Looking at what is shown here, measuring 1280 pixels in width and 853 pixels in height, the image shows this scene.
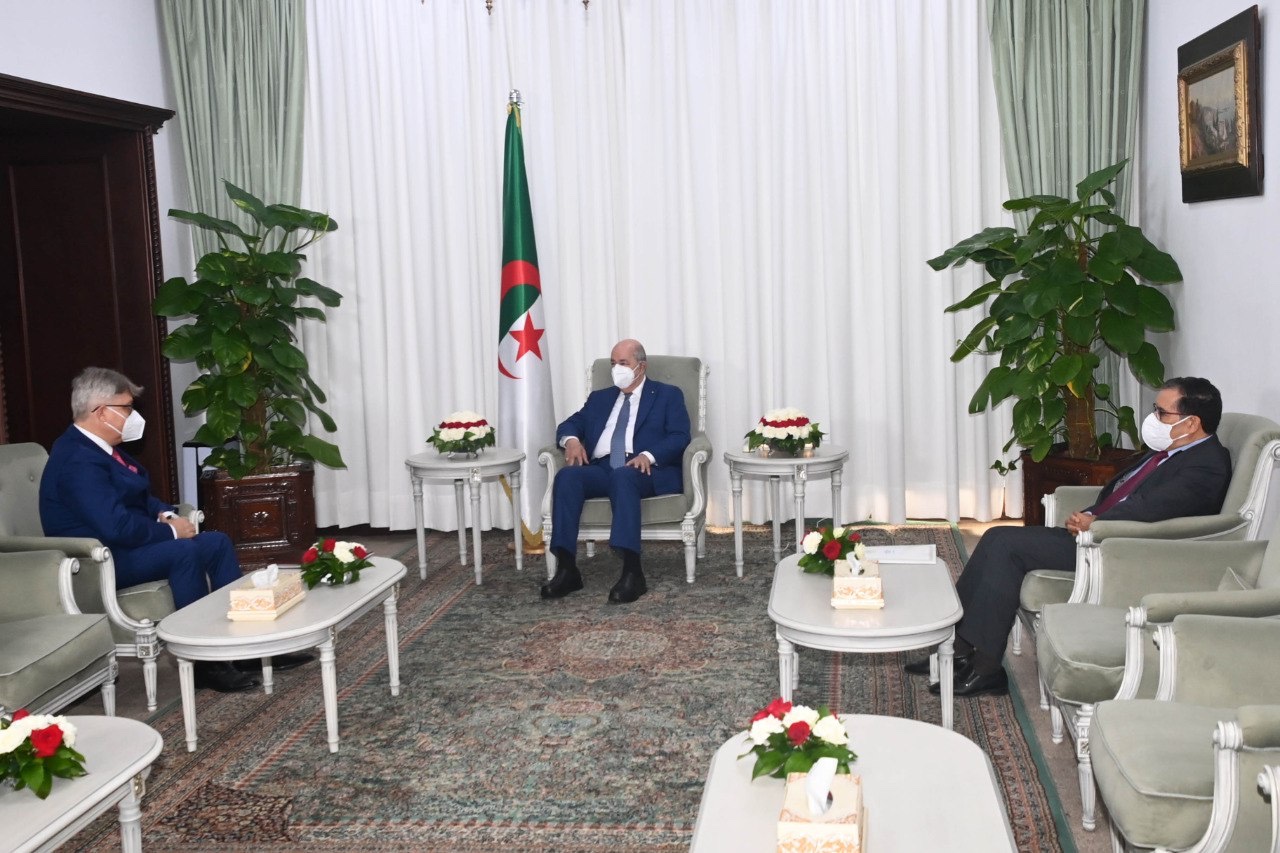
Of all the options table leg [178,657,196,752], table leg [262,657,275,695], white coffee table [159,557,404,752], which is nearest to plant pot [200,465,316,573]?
table leg [262,657,275,695]

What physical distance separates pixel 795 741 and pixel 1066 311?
381 cm

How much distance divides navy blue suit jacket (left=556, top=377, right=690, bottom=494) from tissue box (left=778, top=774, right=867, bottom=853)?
3.81 m

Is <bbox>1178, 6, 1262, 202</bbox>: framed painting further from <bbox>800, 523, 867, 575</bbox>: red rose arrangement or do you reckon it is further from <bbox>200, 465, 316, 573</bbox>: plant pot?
<bbox>200, 465, 316, 573</bbox>: plant pot

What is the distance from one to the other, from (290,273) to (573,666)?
121 inches

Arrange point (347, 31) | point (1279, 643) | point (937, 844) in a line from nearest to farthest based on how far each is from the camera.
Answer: point (937, 844) < point (1279, 643) < point (347, 31)

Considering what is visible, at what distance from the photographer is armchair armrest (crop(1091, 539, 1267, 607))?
147 inches

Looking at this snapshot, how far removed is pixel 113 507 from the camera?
4.54 metres

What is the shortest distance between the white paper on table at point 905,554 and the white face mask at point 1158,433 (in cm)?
85

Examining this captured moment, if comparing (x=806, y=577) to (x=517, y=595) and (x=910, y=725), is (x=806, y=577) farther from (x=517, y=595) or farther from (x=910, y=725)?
(x=517, y=595)

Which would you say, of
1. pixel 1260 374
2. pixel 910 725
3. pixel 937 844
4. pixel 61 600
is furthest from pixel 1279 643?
pixel 61 600

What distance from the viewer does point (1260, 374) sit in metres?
4.68

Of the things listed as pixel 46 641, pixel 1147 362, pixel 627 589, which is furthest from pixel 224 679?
pixel 1147 362

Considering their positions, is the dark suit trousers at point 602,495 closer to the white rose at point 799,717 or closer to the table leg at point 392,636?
the table leg at point 392,636

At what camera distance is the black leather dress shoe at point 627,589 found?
Result: 5.79 meters
